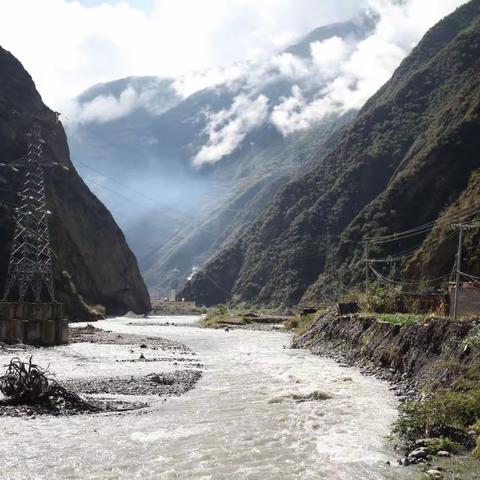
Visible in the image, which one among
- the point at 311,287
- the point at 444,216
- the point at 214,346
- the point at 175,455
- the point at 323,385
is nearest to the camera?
the point at 175,455

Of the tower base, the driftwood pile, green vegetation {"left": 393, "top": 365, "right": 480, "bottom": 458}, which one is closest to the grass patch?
green vegetation {"left": 393, "top": 365, "right": 480, "bottom": 458}

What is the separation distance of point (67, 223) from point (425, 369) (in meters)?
125

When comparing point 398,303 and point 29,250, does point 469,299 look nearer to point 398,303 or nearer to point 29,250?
point 398,303

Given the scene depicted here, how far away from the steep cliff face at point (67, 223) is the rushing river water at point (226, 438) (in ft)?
284

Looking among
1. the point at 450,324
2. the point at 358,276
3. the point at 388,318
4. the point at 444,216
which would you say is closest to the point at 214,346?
the point at 388,318

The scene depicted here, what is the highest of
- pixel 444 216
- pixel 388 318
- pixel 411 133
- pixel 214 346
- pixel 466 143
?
pixel 411 133

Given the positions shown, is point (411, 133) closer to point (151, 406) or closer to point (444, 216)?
point (444, 216)

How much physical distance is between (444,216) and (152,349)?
267ft

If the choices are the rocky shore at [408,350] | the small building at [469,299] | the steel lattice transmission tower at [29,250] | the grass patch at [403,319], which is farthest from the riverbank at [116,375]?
the steel lattice transmission tower at [29,250]

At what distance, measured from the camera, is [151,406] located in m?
25.0

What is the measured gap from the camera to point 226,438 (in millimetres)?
Answer: 18906

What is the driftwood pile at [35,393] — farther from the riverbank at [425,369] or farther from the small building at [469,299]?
the small building at [469,299]

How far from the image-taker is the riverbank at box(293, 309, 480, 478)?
58.1 ft

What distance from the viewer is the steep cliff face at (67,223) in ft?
395
